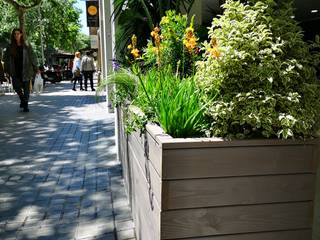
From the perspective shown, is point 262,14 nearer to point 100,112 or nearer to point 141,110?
point 141,110

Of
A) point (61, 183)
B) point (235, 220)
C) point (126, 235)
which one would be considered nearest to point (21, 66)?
point (61, 183)

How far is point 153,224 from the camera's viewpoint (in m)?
2.15

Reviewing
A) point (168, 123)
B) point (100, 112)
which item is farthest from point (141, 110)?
point (100, 112)

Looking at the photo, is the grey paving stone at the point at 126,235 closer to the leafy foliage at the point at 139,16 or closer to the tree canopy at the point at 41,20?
the leafy foliage at the point at 139,16

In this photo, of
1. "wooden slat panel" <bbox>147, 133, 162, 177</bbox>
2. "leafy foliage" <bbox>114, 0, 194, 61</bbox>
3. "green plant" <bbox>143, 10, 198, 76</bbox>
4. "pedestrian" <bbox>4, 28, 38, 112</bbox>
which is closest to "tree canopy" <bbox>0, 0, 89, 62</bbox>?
"pedestrian" <bbox>4, 28, 38, 112</bbox>

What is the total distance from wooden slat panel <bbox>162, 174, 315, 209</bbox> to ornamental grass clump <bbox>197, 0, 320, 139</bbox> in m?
0.23

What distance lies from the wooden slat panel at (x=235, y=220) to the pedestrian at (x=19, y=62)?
8.24m

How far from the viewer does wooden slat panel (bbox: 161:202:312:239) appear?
6.47ft

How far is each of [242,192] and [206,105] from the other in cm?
48

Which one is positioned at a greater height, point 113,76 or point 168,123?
point 113,76

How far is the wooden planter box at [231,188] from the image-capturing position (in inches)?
75.5

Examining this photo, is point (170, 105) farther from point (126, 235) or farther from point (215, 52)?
point (126, 235)

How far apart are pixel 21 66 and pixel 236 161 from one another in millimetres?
8536

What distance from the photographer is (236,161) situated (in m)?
1.96
